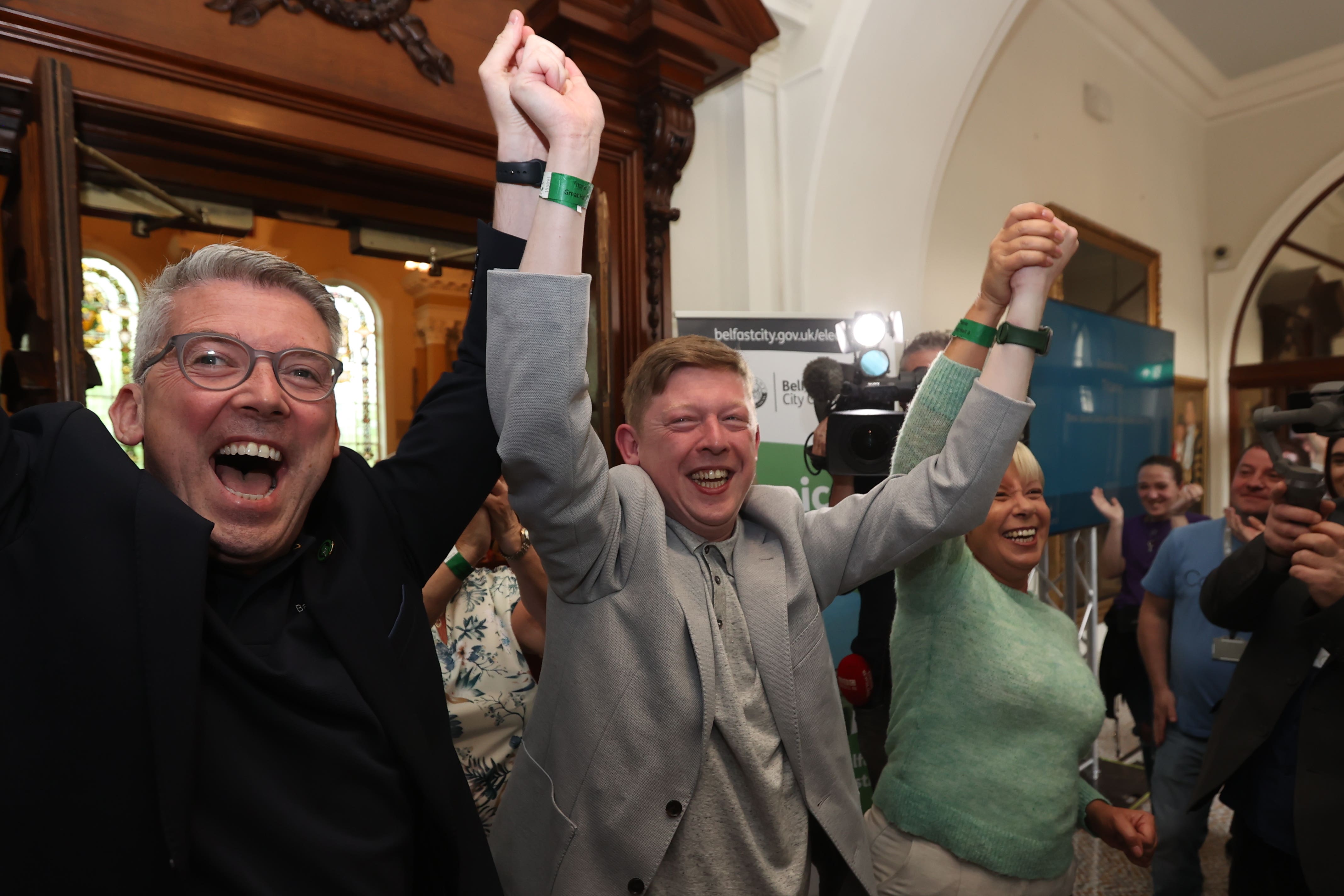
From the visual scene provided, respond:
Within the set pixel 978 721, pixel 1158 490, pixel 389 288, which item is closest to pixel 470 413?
pixel 978 721

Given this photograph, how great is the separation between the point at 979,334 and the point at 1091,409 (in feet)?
10.7

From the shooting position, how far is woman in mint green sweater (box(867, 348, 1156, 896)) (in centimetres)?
142

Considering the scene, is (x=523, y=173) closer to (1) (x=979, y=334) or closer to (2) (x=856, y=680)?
(1) (x=979, y=334)

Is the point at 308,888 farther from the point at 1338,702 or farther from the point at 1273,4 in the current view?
the point at 1273,4

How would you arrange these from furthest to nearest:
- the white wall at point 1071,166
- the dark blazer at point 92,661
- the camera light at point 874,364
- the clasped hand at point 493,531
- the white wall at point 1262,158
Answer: the white wall at point 1262,158 → the white wall at point 1071,166 → the camera light at point 874,364 → the clasped hand at point 493,531 → the dark blazer at point 92,661

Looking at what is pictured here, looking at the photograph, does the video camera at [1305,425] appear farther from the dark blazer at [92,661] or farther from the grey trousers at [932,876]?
the dark blazer at [92,661]

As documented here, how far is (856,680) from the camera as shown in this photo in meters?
1.95

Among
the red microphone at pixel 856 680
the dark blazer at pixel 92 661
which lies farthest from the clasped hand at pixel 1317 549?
the dark blazer at pixel 92 661

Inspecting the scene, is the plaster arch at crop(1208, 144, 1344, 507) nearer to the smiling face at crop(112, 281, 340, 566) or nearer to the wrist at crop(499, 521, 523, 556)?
the wrist at crop(499, 521, 523, 556)

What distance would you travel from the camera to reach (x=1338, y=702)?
173 centimetres

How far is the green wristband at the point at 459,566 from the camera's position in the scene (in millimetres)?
1784

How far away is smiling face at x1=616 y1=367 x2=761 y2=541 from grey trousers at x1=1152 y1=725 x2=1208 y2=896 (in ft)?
6.82

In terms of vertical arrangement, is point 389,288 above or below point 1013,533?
above

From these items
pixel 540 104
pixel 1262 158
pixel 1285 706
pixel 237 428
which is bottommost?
pixel 1285 706
